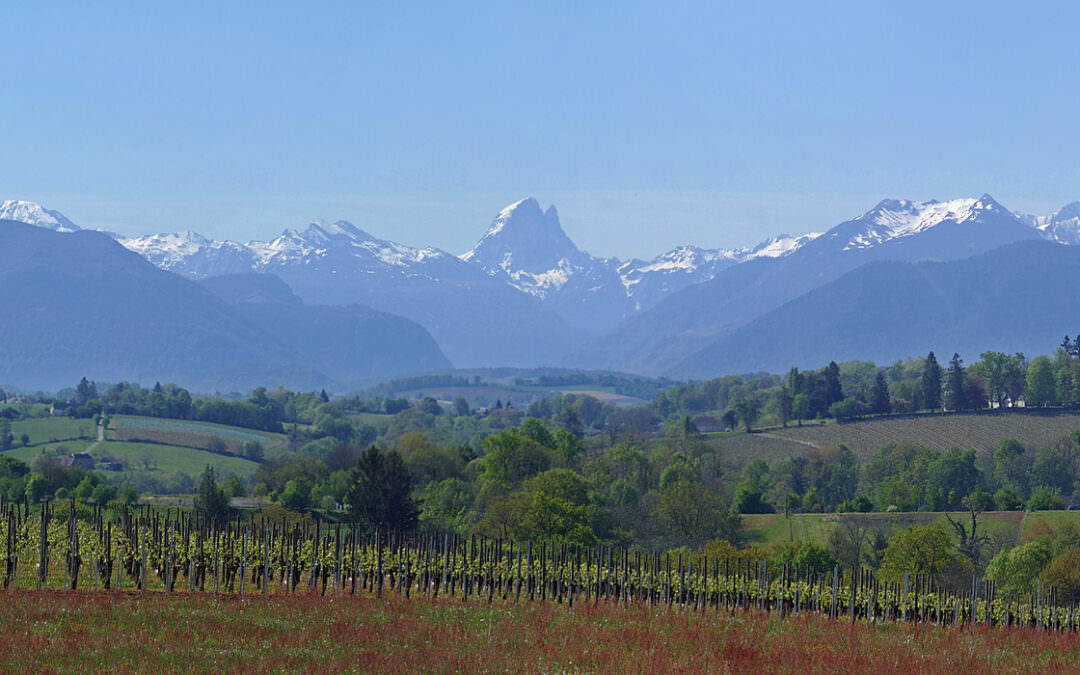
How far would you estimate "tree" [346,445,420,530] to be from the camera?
12544cm

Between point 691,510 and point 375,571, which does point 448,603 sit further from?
point 691,510

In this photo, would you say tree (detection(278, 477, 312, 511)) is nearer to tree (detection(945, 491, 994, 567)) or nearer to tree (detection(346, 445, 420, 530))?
tree (detection(346, 445, 420, 530))

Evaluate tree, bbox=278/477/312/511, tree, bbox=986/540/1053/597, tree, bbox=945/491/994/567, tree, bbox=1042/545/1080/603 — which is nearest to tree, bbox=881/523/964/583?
tree, bbox=986/540/1053/597

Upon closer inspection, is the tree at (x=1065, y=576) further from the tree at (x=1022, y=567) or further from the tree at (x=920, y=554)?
the tree at (x=920, y=554)

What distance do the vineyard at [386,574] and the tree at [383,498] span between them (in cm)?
4813

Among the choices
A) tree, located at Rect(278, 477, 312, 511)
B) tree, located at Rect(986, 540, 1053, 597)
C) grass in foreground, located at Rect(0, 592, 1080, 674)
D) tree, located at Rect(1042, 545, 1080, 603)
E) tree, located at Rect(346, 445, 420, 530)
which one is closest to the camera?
grass in foreground, located at Rect(0, 592, 1080, 674)

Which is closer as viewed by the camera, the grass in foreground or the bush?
the grass in foreground

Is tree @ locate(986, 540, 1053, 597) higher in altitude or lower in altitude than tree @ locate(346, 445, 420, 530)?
lower

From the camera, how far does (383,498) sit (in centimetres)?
12600

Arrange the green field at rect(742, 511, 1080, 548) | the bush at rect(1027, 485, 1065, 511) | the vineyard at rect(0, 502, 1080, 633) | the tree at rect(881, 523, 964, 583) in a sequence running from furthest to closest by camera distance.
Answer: the bush at rect(1027, 485, 1065, 511) < the green field at rect(742, 511, 1080, 548) < the tree at rect(881, 523, 964, 583) < the vineyard at rect(0, 502, 1080, 633)

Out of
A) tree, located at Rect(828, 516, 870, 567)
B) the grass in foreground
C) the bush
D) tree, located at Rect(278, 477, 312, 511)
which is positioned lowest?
tree, located at Rect(828, 516, 870, 567)

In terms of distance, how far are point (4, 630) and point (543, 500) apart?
9294 centimetres

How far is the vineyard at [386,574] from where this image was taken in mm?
58281

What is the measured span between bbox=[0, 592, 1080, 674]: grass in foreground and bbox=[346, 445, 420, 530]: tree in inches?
3015
